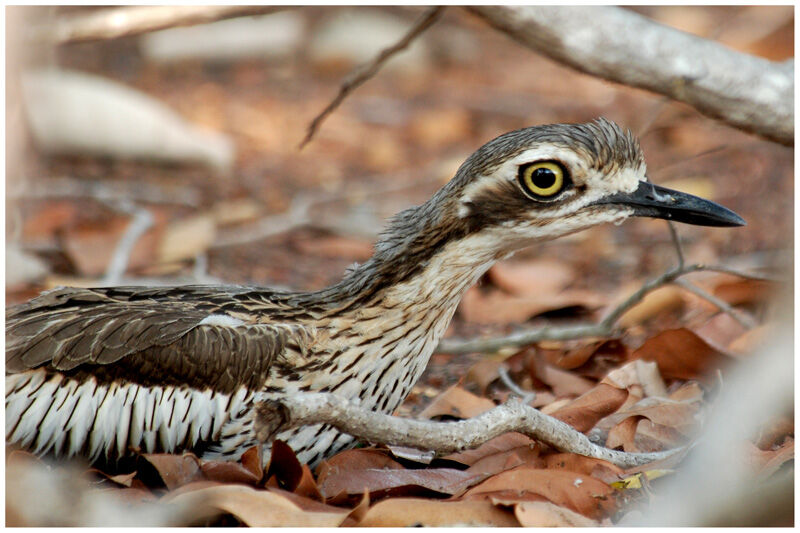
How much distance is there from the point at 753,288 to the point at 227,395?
99.8 inches

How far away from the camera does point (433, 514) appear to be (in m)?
2.77

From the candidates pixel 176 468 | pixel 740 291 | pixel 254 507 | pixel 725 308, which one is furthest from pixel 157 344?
pixel 740 291

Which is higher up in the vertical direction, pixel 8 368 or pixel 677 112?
pixel 677 112

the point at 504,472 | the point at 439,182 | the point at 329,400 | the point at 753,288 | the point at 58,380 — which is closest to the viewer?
the point at 329,400

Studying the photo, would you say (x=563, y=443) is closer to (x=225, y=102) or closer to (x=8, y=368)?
(x=8, y=368)

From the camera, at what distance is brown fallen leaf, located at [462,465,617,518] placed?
286 centimetres

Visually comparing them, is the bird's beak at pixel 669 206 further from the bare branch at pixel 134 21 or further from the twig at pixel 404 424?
the bare branch at pixel 134 21

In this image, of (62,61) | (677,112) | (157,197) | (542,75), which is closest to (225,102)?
(62,61)

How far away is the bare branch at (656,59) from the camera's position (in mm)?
4004

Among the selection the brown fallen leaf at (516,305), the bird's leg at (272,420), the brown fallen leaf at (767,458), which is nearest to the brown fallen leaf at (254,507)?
the bird's leg at (272,420)

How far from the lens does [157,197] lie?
267 inches

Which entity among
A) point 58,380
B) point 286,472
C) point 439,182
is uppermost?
point 439,182

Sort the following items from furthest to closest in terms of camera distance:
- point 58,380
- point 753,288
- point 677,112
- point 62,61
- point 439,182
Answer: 1. point 62,61
2. point 677,112
3. point 439,182
4. point 753,288
5. point 58,380

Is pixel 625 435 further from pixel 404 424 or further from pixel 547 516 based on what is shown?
pixel 404 424
